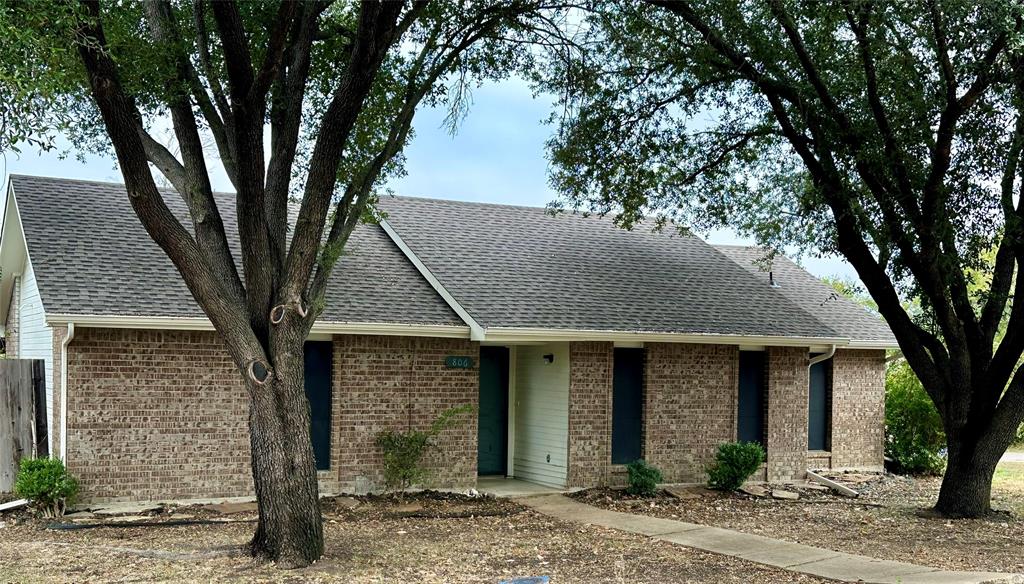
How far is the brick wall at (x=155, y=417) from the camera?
1280 cm

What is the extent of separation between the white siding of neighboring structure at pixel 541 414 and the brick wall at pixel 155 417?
5011 millimetres

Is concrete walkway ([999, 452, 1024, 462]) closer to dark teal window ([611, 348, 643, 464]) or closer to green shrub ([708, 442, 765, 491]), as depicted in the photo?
green shrub ([708, 442, 765, 491])

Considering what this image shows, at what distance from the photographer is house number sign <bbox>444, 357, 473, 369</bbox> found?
15.2 meters

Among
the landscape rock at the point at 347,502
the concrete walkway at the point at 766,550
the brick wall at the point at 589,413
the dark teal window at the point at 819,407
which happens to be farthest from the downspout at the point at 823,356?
the landscape rock at the point at 347,502

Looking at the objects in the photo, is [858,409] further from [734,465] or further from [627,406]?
[627,406]

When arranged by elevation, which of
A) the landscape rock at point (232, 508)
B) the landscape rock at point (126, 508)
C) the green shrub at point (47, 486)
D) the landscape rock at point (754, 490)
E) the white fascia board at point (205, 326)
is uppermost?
the white fascia board at point (205, 326)

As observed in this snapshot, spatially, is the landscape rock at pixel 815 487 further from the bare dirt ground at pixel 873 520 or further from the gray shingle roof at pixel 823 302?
the gray shingle roof at pixel 823 302

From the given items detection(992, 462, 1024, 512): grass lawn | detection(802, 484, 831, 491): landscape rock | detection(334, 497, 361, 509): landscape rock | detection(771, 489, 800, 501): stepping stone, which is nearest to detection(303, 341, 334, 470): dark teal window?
detection(334, 497, 361, 509): landscape rock

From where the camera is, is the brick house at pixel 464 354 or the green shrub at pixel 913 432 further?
the green shrub at pixel 913 432

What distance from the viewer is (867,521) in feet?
45.7

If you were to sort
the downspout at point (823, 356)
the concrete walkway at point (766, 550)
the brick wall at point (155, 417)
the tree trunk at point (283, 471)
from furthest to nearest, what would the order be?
the downspout at point (823, 356), the brick wall at point (155, 417), the concrete walkway at point (766, 550), the tree trunk at point (283, 471)

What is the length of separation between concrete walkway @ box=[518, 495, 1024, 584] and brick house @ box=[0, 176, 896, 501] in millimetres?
1772

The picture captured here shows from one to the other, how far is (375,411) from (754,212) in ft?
23.1

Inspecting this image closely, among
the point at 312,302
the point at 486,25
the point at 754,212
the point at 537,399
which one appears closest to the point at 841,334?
the point at 754,212
